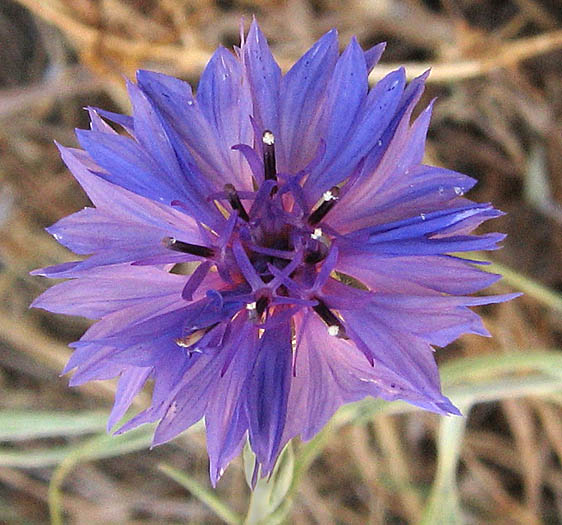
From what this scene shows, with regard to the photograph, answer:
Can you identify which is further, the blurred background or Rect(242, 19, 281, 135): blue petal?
the blurred background

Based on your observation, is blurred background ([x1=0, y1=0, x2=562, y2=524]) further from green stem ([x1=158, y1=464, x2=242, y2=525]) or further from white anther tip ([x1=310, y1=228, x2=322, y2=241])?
white anther tip ([x1=310, y1=228, x2=322, y2=241])

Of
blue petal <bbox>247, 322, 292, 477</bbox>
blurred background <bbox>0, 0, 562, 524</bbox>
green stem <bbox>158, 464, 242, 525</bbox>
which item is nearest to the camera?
blue petal <bbox>247, 322, 292, 477</bbox>

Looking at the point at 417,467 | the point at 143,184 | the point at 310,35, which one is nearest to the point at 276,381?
the point at 143,184

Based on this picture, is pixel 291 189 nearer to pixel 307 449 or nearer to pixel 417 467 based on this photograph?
pixel 307 449

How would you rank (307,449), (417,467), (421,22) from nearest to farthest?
(307,449), (421,22), (417,467)

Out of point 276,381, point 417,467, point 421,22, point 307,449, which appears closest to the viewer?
point 276,381

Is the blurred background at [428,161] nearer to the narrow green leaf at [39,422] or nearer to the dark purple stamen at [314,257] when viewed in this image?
the narrow green leaf at [39,422]

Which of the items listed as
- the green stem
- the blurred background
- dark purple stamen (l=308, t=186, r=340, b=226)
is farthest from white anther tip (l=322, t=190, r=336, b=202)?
the blurred background
